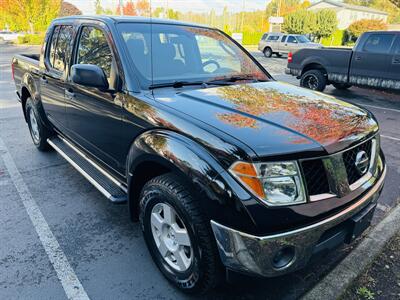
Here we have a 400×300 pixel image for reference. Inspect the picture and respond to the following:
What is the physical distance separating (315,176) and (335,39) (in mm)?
45399

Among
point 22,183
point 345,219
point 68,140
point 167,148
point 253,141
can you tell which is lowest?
point 22,183

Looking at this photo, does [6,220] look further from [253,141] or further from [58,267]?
[253,141]

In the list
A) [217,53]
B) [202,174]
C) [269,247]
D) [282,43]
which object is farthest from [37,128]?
[282,43]

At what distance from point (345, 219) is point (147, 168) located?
1397mm

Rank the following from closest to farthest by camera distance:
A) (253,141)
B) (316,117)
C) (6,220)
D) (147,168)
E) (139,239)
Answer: (253,141), (316,117), (147,168), (139,239), (6,220)

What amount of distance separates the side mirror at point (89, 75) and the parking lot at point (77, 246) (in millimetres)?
1392

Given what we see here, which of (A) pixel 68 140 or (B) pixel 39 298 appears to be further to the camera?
(A) pixel 68 140

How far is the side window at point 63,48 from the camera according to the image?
365cm

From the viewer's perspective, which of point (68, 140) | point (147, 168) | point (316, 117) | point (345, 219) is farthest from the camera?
point (68, 140)

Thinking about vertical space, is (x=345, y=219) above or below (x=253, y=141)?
below

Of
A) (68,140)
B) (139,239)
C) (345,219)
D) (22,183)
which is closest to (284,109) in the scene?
(345,219)

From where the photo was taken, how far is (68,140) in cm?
408

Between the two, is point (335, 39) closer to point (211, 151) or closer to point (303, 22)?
point (303, 22)

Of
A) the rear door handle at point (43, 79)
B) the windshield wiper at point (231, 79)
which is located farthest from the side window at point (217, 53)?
the rear door handle at point (43, 79)
